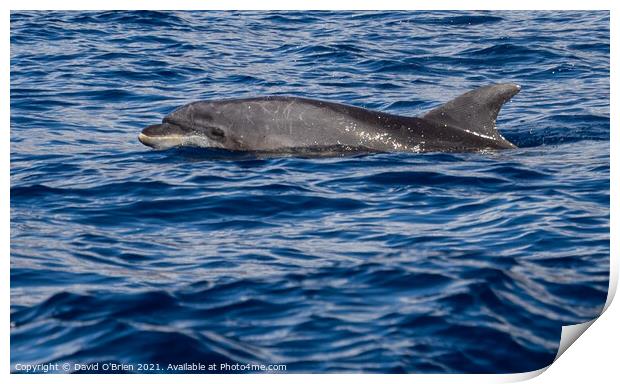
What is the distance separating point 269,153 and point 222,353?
8.10 metres

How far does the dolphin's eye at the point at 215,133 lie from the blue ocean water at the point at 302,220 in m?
0.44

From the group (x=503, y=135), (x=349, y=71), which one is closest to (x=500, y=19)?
(x=349, y=71)

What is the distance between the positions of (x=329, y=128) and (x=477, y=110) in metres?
2.51

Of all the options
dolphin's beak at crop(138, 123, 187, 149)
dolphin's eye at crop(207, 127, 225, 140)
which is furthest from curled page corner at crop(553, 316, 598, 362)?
dolphin's beak at crop(138, 123, 187, 149)

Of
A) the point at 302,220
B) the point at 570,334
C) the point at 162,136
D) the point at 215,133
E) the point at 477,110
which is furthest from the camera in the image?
the point at 215,133

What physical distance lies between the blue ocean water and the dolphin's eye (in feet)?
1.43

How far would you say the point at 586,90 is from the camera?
21.7m

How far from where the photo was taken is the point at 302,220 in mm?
14039

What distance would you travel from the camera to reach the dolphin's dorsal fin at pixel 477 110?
57.5 ft

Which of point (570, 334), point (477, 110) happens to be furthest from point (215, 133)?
point (570, 334)

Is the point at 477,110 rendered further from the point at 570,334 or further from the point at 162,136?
the point at 570,334

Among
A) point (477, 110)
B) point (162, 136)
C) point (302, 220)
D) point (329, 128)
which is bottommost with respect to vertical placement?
point (162, 136)

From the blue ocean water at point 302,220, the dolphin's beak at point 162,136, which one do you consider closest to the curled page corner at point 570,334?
the blue ocean water at point 302,220

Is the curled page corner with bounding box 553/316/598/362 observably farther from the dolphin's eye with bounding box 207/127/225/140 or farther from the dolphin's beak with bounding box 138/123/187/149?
the dolphin's beak with bounding box 138/123/187/149
